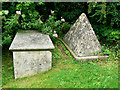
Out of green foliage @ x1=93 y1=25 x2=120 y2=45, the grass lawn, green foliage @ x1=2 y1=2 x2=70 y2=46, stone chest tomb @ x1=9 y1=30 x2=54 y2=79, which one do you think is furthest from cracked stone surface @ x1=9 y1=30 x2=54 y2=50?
green foliage @ x1=93 y1=25 x2=120 y2=45

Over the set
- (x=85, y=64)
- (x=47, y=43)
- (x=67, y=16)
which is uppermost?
(x=67, y=16)

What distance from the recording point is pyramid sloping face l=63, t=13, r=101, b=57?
14.3 ft

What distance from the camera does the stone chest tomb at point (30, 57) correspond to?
11.2 feet

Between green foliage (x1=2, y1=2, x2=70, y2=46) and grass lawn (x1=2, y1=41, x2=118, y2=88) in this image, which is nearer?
grass lawn (x1=2, y1=41, x2=118, y2=88)

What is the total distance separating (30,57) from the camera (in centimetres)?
350

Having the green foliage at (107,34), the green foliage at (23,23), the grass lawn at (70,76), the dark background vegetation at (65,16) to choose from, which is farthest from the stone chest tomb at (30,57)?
the green foliage at (107,34)

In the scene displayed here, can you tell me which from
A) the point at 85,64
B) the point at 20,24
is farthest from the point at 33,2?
the point at 85,64

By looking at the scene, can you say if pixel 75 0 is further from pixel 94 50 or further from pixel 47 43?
pixel 47 43

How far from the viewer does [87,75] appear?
342 cm

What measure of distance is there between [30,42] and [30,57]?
1.40 feet

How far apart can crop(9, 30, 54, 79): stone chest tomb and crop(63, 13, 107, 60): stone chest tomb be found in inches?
43.3

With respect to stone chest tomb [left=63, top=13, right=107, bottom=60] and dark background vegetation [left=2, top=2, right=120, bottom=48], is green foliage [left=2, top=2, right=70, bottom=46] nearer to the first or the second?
dark background vegetation [left=2, top=2, right=120, bottom=48]

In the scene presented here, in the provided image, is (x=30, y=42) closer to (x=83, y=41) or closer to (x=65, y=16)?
(x=83, y=41)

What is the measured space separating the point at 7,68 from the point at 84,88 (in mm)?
2345
